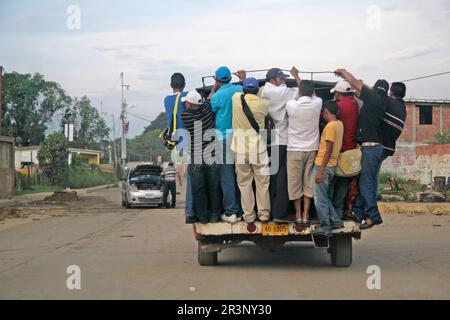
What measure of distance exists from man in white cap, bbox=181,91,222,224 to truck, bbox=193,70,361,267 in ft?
0.77

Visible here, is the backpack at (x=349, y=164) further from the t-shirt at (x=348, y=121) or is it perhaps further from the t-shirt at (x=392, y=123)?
the t-shirt at (x=392, y=123)

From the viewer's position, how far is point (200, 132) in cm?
939

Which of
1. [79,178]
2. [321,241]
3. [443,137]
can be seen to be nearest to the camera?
[321,241]

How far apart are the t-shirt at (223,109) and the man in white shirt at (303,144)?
0.82 meters

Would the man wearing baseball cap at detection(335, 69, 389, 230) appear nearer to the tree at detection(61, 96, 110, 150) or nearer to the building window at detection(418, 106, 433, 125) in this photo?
the building window at detection(418, 106, 433, 125)

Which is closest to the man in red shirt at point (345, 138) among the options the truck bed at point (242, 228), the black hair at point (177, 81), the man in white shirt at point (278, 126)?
the truck bed at point (242, 228)

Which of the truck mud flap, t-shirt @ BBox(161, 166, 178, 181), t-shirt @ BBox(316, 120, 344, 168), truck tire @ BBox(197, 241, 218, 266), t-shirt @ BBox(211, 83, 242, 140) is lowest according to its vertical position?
truck tire @ BBox(197, 241, 218, 266)

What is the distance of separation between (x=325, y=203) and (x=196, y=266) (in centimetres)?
231

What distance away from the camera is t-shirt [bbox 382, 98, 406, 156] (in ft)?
31.2

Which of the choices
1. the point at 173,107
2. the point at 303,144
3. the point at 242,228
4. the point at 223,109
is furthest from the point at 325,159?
the point at 173,107

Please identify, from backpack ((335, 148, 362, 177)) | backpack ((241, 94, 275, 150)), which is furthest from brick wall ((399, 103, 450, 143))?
backpack ((241, 94, 275, 150))

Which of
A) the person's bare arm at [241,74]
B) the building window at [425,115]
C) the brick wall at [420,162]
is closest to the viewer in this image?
the person's bare arm at [241,74]

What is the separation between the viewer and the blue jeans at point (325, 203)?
29.6 feet

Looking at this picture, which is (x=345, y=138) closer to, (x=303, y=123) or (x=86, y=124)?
(x=303, y=123)
